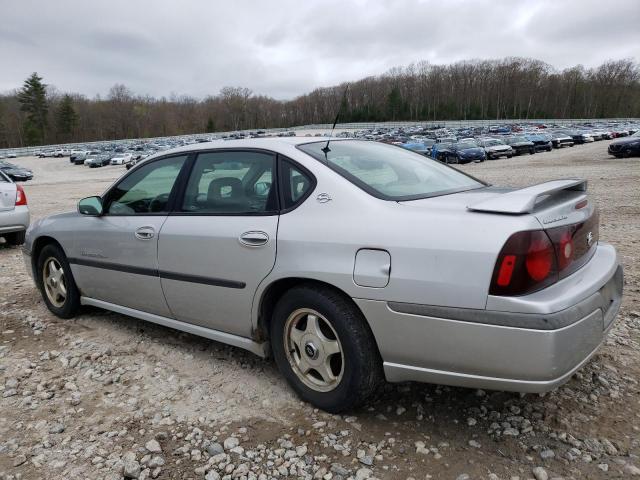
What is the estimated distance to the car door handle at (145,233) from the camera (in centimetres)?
333

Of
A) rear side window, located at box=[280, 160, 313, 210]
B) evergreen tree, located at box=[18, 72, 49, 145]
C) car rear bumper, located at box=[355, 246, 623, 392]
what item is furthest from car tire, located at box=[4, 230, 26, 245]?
evergreen tree, located at box=[18, 72, 49, 145]

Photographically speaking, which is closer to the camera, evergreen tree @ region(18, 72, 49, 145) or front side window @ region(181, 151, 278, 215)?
front side window @ region(181, 151, 278, 215)

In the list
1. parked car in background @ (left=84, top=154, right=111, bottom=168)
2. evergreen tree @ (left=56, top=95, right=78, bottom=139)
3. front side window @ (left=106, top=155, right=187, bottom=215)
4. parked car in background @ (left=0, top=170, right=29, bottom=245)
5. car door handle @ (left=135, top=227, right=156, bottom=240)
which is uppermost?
evergreen tree @ (left=56, top=95, right=78, bottom=139)

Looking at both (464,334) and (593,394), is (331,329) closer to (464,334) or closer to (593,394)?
(464,334)

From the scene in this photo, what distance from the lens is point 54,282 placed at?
439 centimetres

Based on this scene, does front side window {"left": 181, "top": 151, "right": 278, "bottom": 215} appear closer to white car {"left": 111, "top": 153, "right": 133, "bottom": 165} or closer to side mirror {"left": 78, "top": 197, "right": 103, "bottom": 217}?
side mirror {"left": 78, "top": 197, "right": 103, "bottom": 217}

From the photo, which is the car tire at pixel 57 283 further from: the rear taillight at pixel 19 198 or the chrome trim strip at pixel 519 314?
the rear taillight at pixel 19 198

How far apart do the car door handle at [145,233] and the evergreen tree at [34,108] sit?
117 meters

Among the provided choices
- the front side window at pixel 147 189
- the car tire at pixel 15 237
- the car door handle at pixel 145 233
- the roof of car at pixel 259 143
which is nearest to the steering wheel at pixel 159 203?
the front side window at pixel 147 189

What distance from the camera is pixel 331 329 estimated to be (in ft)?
8.54

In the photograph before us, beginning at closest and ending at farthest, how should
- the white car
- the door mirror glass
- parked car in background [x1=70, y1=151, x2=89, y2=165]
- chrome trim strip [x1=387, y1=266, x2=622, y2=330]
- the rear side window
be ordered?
chrome trim strip [x1=387, y1=266, x2=622, y2=330] < the rear side window < the door mirror glass < the white car < parked car in background [x1=70, y1=151, x2=89, y2=165]

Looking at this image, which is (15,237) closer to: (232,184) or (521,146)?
(232,184)

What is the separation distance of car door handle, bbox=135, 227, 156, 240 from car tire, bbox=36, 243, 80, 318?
1.15 metres

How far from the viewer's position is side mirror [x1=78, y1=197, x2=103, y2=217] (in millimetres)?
3785
